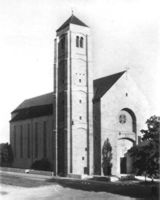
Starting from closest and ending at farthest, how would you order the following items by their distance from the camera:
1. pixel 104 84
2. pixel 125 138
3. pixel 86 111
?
pixel 86 111 < pixel 125 138 < pixel 104 84

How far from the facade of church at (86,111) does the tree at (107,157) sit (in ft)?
1.50

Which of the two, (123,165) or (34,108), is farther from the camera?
(34,108)

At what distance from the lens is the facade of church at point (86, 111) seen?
1918 inches

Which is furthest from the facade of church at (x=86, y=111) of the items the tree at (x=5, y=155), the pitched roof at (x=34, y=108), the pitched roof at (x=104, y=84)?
the tree at (x=5, y=155)

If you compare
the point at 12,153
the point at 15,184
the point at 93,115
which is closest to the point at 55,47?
the point at 93,115

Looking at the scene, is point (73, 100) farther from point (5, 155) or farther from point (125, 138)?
point (5, 155)

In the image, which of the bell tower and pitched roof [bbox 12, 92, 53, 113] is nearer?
the bell tower

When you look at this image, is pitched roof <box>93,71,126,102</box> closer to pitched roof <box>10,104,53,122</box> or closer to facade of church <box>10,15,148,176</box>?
facade of church <box>10,15,148,176</box>

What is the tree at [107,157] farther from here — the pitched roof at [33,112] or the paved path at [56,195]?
the paved path at [56,195]

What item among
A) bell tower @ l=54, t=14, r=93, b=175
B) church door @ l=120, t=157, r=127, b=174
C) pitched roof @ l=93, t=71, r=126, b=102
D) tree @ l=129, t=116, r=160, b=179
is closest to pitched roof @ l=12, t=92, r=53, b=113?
pitched roof @ l=93, t=71, r=126, b=102

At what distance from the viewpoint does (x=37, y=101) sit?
71.4 m

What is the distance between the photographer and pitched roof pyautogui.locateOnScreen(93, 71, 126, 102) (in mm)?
50406

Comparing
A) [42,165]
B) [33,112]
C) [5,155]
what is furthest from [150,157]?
[5,155]

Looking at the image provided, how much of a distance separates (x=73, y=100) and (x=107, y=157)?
330 inches
